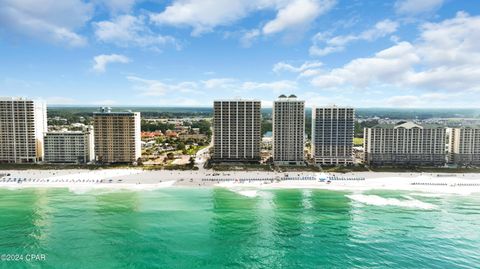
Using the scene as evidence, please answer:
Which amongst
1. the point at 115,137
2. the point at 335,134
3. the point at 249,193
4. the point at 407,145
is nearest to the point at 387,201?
the point at 249,193

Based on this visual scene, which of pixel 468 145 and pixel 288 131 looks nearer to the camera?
pixel 468 145

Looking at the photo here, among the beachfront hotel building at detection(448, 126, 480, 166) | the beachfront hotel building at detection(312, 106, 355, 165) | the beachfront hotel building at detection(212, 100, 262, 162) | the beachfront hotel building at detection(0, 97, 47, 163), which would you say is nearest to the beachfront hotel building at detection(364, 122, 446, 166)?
the beachfront hotel building at detection(448, 126, 480, 166)

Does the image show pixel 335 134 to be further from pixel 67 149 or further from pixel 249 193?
pixel 67 149

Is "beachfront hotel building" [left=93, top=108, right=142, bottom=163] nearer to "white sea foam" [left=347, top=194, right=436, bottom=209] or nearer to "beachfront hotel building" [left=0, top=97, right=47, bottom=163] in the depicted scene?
"beachfront hotel building" [left=0, top=97, right=47, bottom=163]

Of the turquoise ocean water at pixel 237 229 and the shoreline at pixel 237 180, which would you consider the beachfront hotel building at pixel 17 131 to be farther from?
the turquoise ocean water at pixel 237 229

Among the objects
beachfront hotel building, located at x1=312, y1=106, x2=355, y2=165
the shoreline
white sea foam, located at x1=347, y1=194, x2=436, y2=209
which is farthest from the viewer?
beachfront hotel building, located at x1=312, y1=106, x2=355, y2=165

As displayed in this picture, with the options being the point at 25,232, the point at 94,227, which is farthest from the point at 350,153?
the point at 25,232
